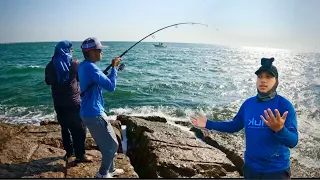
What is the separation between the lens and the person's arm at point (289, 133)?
2.20 meters

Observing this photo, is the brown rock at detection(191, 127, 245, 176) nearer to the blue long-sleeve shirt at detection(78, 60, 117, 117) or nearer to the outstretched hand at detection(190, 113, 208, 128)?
the outstretched hand at detection(190, 113, 208, 128)

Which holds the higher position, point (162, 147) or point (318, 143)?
point (162, 147)

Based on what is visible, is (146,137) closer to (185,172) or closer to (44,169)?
(185,172)

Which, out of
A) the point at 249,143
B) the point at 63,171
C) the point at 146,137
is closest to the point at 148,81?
the point at 146,137

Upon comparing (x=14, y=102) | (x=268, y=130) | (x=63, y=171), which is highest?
(x=268, y=130)

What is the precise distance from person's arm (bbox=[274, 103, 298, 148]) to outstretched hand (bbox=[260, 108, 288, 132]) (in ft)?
0.15

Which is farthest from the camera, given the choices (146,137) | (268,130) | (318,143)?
(318,143)

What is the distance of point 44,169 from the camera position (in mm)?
4020

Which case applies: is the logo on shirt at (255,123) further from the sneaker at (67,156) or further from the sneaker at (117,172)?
the sneaker at (67,156)

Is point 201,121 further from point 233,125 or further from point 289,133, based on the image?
point 289,133

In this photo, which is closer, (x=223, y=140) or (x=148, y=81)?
(x=223, y=140)

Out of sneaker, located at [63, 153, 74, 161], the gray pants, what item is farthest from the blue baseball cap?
sneaker, located at [63, 153, 74, 161]

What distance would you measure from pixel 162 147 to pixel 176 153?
0.34 meters

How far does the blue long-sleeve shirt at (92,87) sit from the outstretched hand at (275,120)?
189 cm
